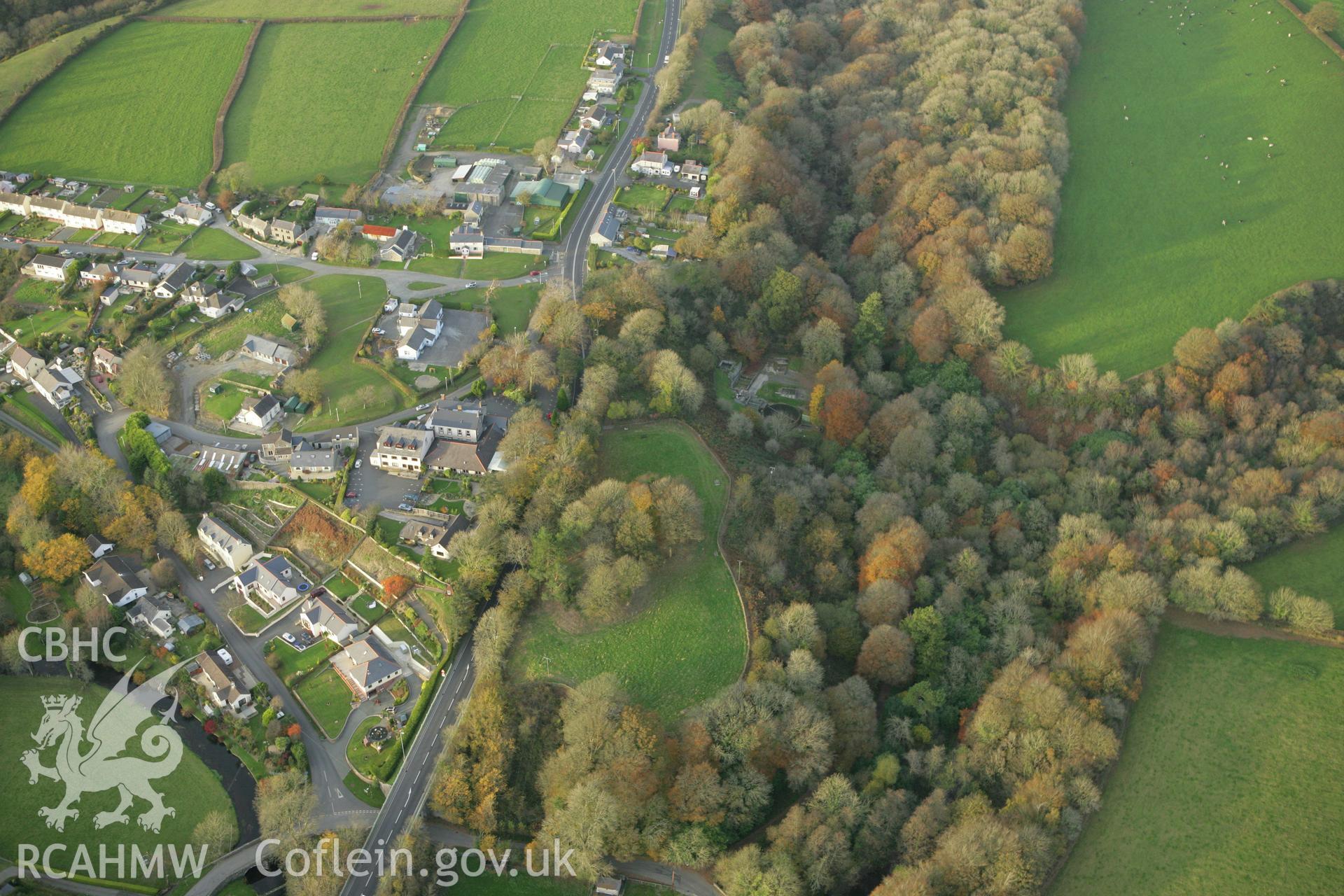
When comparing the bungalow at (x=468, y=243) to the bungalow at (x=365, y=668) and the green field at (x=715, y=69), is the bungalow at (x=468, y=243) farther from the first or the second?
the bungalow at (x=365, y=668)

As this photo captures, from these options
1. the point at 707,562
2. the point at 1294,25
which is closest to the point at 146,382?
the point at 707,562

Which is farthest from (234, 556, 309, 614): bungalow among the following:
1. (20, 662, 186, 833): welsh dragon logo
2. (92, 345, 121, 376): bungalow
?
Answer: (92, 345, 121, 376): bungalow

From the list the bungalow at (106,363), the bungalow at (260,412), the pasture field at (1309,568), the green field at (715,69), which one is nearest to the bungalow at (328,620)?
the bungalow at (260,412)

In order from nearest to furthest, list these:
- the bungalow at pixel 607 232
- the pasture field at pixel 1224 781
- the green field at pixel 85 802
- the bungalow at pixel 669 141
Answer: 1. the pasture field at pixel 1224 781
2. the green field at pixel 85 802
3. the bungalow at pixel 607 232
4. the bungalow at pixel 669 141

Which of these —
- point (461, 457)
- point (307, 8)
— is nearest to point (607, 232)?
point (461, 457)

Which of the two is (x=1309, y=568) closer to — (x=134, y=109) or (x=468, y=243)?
(x=468, y=243)

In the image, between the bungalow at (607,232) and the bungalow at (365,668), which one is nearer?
the bungalow at (365,668)
